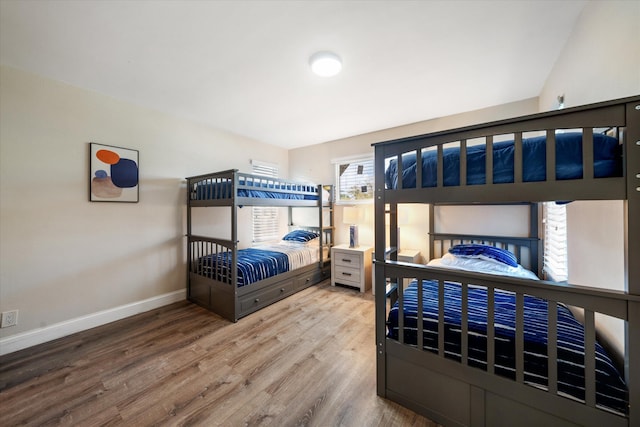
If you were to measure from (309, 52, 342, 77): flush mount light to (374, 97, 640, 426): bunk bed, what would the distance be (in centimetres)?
102

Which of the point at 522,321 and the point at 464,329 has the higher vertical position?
the point at 522,321

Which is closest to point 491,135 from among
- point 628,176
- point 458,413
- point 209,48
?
point 628,176

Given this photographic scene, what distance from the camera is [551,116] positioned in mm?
1021

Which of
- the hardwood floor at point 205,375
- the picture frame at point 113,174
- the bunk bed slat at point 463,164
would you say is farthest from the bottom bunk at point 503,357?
the picture frame at point 113,174

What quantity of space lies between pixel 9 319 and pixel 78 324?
1.52ft

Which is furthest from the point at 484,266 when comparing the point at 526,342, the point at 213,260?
the point at 213,260

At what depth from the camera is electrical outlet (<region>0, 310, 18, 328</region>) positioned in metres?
2.04

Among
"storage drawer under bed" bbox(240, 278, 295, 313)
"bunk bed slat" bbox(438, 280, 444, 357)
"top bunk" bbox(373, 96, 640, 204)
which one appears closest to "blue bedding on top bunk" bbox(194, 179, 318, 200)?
"storage drawer under bed" bbox(240, 278, 295, 313)

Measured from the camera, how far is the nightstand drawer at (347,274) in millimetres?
3473

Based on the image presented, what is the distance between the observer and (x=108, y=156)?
102 inches

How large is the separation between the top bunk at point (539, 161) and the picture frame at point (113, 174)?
2976 millimetres

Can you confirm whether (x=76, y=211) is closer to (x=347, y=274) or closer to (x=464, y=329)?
(x=347, y=274)

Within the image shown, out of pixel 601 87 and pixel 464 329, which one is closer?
pixel 464 329

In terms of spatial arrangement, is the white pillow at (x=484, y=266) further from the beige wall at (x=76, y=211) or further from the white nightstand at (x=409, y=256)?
Answer: the beige wall at (x=76, y=211)
